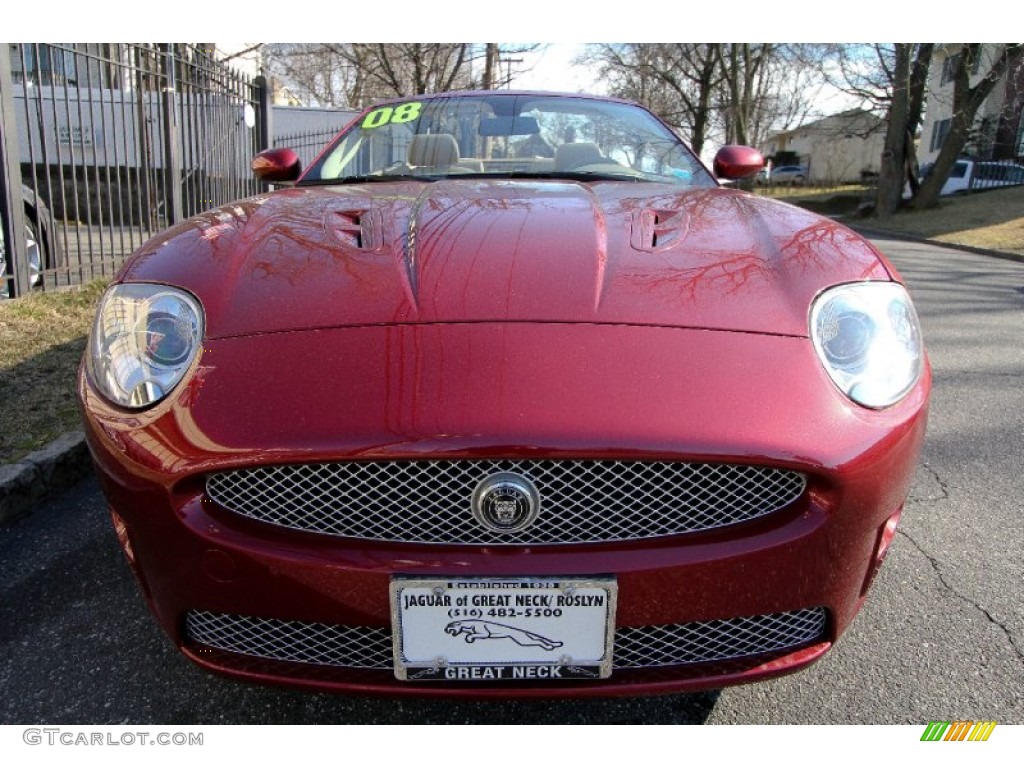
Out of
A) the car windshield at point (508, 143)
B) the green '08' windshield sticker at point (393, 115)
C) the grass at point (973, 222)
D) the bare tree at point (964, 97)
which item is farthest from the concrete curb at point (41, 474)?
the bare tree at point (964, 97)

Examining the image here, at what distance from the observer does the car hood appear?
1.46 metres

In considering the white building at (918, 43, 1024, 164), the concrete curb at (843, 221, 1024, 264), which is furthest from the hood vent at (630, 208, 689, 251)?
the white building at (918, 43, 1024, 164)

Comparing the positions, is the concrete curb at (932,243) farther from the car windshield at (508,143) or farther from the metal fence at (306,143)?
the metal fence at (306,143)

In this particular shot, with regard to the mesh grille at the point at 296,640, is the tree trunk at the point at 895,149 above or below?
above

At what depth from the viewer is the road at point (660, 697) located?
1.64 meters

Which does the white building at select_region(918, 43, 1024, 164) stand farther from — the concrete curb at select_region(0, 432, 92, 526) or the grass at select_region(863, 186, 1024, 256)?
the concrete curb at select_region(0, 432, 92, 526)

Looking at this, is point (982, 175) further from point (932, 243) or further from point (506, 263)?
point (506, 263)

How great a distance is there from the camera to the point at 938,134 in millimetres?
37906

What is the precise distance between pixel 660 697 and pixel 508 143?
200cm

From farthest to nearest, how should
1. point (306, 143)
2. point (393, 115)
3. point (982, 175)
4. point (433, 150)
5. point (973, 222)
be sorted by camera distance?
point (982, 175) < point (973, 222) < point (306, 143) < point (393, 115) < point (433, 150)

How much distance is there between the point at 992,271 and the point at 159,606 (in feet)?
35.3

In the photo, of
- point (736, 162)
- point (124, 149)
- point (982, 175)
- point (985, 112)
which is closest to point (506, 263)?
point (736, 162)

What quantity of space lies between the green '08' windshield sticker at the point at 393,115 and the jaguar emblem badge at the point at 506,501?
2084mm

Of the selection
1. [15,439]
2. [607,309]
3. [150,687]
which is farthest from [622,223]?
[15,439]
